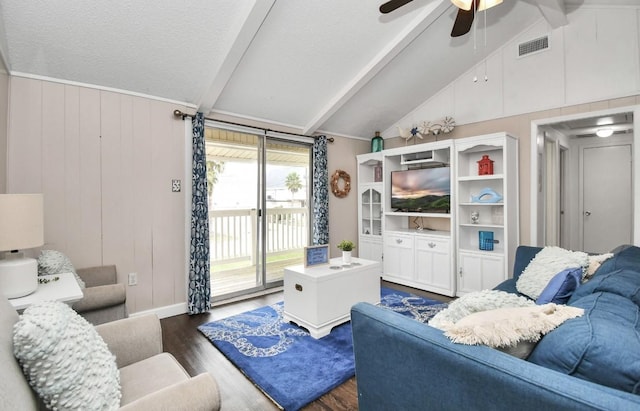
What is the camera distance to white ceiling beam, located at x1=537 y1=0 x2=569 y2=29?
10.0ft

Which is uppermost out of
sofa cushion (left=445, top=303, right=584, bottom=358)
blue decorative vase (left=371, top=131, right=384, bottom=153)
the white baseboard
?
blue decorative vase (left=371, top=131, right=384, bottom=153)

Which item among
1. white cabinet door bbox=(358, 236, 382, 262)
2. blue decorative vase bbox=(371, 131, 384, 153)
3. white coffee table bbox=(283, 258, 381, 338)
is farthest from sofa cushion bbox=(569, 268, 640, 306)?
blue decorative vase bbox=(371, 131, 384, 153)

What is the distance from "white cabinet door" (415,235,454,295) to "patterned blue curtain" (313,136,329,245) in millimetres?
1329

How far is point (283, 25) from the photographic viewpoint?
280 centimetres

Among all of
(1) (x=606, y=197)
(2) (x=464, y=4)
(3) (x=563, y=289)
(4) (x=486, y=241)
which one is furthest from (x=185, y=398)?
(1) (x=606, y=197)

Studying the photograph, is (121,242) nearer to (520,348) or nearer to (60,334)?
(60,334)

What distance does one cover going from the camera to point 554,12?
3180 mm

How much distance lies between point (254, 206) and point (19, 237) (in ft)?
8.66

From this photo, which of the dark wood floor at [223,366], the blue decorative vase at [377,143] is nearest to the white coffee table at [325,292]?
the dark wood floor at [223,366]

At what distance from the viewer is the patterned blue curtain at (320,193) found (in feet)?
14.9

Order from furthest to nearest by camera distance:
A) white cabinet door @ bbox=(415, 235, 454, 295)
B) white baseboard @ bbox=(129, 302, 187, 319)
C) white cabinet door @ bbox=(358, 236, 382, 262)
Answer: white cabinet door @ bbox=(358, 236, 382, 262)
white cabinet door @ bbox=(415, 235, 454, 295)
white baseboard @ bbox=(129, 302, 187, 319)

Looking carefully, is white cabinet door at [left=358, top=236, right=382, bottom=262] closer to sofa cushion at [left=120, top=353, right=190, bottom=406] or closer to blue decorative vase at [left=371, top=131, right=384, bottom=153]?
blue decorative vase at [left=371, top=131, right=384, bottom=153]

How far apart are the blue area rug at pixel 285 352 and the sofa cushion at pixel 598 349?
1430 mm

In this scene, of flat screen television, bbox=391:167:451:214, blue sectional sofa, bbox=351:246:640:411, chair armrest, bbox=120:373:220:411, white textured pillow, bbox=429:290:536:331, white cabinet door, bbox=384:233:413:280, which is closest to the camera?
blue sectional sofa, bbox=351:246:640:411
